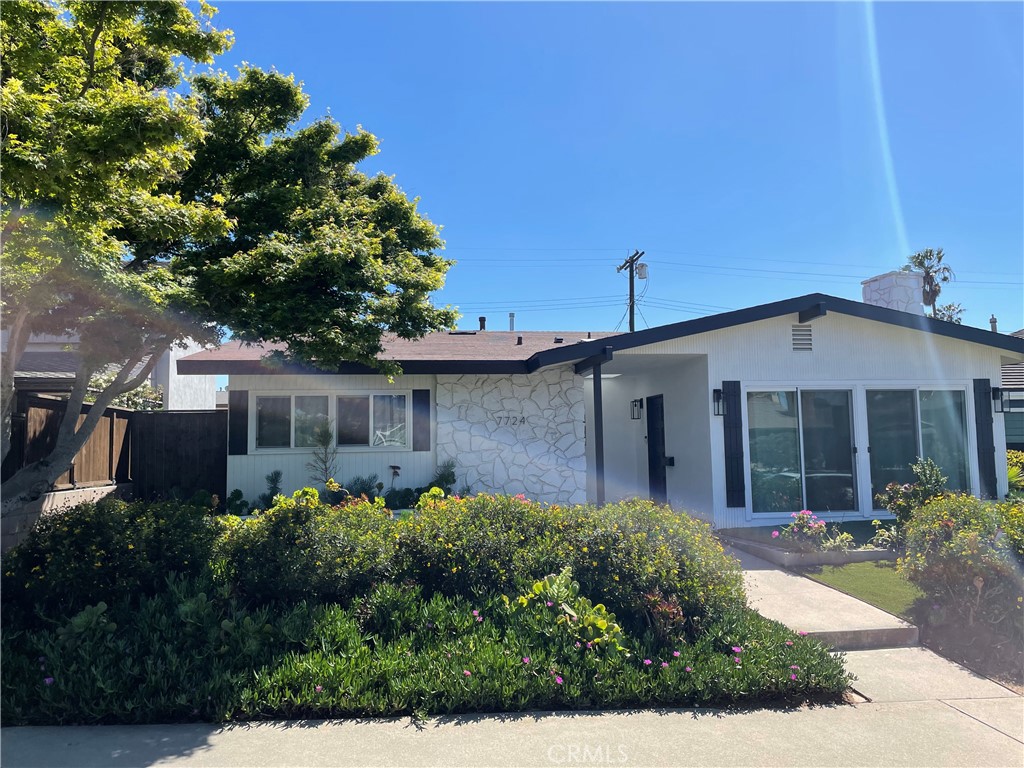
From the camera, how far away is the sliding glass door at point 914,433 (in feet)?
34.4

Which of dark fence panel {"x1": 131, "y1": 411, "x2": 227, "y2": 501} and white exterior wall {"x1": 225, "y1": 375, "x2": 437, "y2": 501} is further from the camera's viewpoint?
dark fence panel {"x1": 131, "y1": 411, "x2": 227, "y2": 501}

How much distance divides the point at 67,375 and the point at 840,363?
13946 millimetres

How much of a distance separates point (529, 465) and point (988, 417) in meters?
7.71

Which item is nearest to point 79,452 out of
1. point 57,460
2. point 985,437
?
point 57,460

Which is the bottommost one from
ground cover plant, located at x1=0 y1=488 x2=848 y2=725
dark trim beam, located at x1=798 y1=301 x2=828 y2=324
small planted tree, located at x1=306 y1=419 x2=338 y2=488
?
ground cover plant, located at x1=0 y1=488 x2=848 y2=725

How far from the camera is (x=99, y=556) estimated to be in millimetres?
5262

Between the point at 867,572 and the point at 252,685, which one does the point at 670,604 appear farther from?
the point at 867,572

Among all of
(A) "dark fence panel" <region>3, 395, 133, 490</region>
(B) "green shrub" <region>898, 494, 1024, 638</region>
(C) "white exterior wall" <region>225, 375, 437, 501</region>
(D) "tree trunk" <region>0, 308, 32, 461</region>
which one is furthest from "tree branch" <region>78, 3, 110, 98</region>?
(B) "green shrub" <region>898, 494, 1024, 638</region>

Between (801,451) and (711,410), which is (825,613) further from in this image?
(801,451)

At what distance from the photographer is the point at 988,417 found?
1070cm

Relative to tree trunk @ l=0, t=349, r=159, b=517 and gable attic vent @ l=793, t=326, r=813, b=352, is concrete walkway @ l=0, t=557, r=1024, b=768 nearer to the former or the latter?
tree trunk @ l=0, t=349, r=159, b=517

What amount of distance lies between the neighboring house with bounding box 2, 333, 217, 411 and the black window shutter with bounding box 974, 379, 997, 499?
521 inches

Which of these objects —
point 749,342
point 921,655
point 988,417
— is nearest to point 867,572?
point 921,655

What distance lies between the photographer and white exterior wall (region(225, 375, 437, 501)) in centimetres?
1119
